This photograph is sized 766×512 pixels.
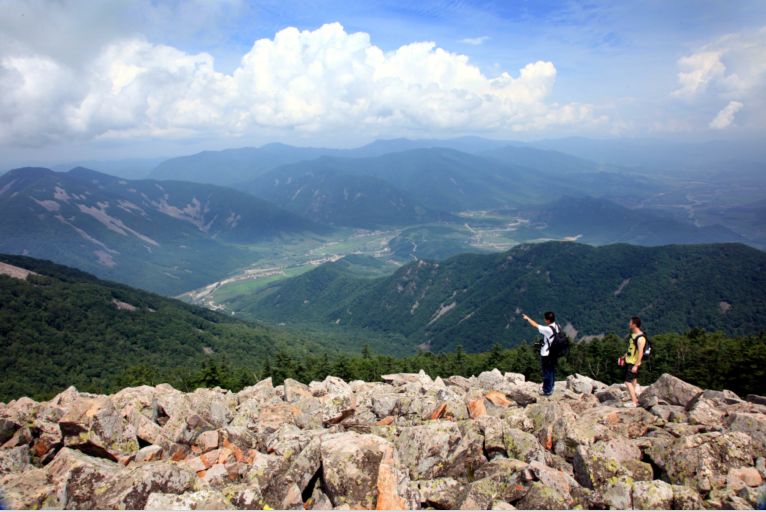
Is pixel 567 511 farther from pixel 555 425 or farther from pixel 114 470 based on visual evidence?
pixel 114 470

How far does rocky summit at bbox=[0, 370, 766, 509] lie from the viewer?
567 inches

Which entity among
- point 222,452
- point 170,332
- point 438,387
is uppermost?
point 222,452

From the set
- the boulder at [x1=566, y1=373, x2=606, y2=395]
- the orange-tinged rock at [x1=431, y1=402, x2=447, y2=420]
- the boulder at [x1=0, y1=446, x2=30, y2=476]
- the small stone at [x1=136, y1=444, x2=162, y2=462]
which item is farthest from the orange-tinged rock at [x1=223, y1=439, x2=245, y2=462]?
the boulder at [x1=566, y1=373, x2=606, y2=395]

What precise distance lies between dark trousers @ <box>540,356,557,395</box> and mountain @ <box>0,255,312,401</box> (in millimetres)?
75780

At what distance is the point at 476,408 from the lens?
2267cm

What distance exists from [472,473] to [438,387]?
11.7 m

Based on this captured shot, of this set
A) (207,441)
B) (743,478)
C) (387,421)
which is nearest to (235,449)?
(207,441)

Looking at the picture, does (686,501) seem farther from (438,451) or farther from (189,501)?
(189,501)

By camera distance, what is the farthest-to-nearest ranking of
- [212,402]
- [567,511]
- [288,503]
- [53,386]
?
[53,386], [212,402], [288,503], [567,511]

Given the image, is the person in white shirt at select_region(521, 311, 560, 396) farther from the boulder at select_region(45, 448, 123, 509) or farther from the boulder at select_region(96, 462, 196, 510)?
the boulder at select_region(45, 448, 123, 509)

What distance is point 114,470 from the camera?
16.3 metres

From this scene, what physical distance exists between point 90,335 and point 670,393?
15647 centimetres

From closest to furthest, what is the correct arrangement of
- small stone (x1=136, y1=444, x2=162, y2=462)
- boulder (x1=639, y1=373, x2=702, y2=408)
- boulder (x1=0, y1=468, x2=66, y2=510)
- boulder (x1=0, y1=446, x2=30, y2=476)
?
boulder (x1=0, y1=468, x2=66, y2=510) < small stone (x1=136, y1=444, x2=162, y2=462) < boulder (x1=0, y1=446, x2=30, y2=476) < boulder (x1=639, y1=373, x2=702, y2=408)

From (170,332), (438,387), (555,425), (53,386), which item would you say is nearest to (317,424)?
(438,387)
